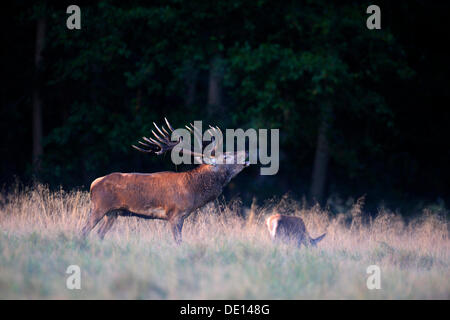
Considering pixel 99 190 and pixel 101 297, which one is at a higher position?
pixel 99 190

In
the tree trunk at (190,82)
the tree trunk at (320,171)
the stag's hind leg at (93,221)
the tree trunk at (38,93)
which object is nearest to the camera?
the stag's hind leg at (93,221)

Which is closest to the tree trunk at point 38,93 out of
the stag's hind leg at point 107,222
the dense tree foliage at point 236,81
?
the dense tree foliage at point 236,81

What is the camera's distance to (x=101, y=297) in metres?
5.29

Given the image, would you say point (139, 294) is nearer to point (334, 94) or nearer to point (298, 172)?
point (334, 94)

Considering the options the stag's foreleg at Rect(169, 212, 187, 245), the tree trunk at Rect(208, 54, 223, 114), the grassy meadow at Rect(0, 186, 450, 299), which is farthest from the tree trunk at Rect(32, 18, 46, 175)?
the stag's foreleg at Rect(169, 212, 187, 245)

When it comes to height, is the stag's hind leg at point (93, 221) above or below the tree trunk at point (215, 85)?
below

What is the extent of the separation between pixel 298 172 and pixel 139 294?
1483 centimetres

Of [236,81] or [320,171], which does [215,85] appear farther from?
[320,171]

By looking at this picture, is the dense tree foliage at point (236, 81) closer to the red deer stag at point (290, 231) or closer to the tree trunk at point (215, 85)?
the tree trunk at point (215, 85)

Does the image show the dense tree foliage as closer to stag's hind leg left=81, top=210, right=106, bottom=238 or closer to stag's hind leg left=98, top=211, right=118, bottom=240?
stag's hind leg left=98, top=211, right=118, bottom=240

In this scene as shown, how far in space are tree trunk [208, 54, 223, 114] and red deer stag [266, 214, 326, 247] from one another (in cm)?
790

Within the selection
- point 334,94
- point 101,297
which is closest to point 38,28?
point 334,94

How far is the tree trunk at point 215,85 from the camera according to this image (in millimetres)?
15727

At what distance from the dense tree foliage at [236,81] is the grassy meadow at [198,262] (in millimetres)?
6225
